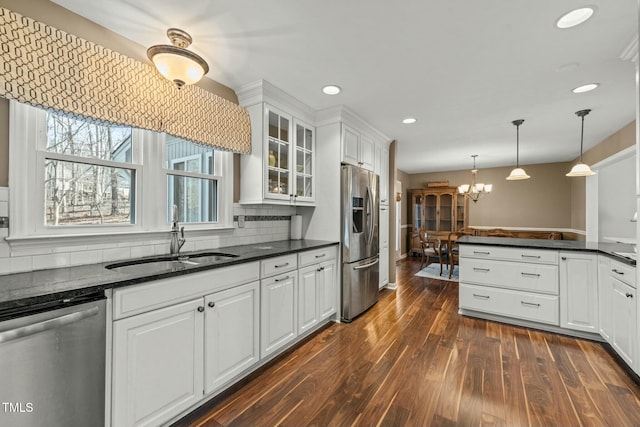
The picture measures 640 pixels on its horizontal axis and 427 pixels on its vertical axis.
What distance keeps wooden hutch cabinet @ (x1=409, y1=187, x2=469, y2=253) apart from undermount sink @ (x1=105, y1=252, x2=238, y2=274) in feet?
19.2

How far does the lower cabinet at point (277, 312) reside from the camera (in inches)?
82.5

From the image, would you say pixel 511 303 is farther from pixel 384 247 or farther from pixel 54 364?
pixel 54 364

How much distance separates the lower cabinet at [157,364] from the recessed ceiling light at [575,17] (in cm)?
280

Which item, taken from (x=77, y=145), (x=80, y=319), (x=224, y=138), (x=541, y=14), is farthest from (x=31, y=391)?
(x=541, y=14)

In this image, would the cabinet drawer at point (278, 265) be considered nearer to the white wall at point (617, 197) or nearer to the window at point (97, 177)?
the window at point (97, 177)

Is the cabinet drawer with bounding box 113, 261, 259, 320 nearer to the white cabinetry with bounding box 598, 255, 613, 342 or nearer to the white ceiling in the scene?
the white ceiling

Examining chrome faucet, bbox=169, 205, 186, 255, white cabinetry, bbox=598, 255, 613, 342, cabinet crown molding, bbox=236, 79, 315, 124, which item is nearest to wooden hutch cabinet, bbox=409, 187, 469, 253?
white cabinetry, bbox=598, 255, 613, 342

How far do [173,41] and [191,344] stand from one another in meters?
1.96

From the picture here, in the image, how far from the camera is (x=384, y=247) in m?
4.12

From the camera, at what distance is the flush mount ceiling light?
5.19ft

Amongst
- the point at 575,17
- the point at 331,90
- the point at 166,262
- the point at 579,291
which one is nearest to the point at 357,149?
the point at 331,90

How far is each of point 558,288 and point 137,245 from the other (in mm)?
3871

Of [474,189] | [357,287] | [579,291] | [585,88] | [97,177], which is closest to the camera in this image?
[97,177]

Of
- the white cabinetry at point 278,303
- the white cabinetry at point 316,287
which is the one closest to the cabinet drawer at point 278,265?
Result: the white cabinetry at point 278,303
